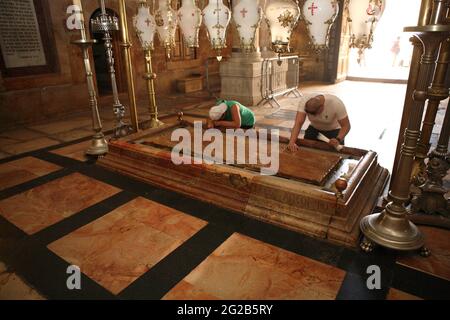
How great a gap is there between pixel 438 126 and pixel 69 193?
20.7 ft

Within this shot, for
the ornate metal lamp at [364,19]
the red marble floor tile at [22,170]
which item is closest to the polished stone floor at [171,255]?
the red marble floor tile at [22,170]

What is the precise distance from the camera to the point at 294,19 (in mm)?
2178

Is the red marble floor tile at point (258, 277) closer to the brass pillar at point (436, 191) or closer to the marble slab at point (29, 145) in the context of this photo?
the brass pillar at point (436, 191)

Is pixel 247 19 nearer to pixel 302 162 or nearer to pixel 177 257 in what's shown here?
pixel 302 162

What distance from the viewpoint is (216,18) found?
2.46 metres

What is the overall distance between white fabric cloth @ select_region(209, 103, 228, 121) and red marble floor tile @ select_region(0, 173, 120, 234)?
161 cm

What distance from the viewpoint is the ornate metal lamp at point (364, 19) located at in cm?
198

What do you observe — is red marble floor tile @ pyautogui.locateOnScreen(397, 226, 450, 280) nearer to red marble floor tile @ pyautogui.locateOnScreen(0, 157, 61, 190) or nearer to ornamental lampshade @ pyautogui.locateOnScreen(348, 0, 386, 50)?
ornamental lampshade @ pyautogui.locateOnScreen(348, 0, 386, 50)

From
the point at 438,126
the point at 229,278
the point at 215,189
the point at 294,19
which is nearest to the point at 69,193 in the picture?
the point at 215,189

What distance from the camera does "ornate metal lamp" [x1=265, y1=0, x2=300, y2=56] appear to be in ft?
7.03

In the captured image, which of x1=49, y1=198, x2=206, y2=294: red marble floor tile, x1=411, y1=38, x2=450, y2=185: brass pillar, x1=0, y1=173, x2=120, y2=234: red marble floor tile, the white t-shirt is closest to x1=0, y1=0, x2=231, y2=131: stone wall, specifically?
x1=0, y1=173, x2=120, y2=234: red marble floor tile

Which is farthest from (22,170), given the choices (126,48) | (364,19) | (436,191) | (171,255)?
(436,191)

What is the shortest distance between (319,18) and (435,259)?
191 cm
